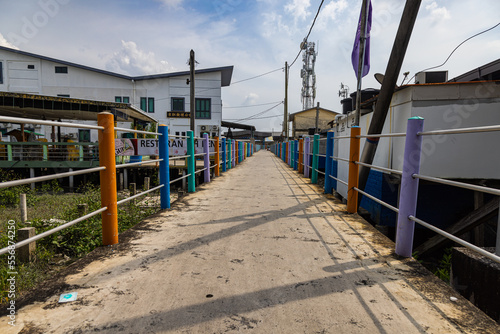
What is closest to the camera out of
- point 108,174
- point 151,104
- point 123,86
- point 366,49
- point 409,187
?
point 409,187

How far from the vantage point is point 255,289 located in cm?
193

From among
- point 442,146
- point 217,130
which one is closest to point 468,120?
point 442,146

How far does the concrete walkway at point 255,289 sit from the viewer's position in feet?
5.15

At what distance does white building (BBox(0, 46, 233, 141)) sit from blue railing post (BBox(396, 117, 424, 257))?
2482 centimetres

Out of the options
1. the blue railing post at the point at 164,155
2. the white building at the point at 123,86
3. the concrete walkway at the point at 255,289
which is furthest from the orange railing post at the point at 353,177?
the white building at the point at 123,86

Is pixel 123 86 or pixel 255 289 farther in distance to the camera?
pixel 123 86

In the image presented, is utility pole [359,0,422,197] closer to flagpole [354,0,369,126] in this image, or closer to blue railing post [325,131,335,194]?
blue railing post [325,131,335,194]

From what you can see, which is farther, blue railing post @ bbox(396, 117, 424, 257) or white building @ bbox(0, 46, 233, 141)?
white building @ bbox(0, 46, 233, 141)


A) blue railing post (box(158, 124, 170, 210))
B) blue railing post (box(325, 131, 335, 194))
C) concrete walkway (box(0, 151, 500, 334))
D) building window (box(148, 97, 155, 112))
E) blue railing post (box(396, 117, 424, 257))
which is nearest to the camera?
concrete walkway (box(0, 151, 500, 334))

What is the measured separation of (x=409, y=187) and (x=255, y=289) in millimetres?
1620

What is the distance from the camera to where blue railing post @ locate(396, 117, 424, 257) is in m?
2.45

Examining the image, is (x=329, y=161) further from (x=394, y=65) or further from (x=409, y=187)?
(x=409, y=187)

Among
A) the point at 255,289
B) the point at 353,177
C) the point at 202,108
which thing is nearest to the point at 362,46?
the point at 353,177

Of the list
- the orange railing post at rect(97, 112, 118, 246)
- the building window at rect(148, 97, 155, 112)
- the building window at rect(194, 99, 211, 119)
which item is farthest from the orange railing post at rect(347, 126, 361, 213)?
the building window at rect(148, 97, 155, 112)
